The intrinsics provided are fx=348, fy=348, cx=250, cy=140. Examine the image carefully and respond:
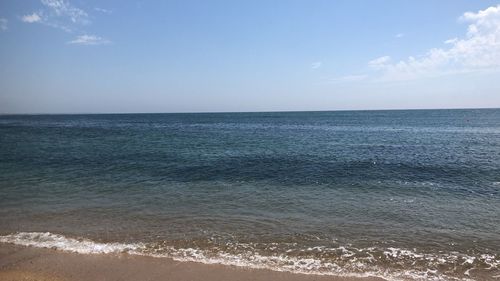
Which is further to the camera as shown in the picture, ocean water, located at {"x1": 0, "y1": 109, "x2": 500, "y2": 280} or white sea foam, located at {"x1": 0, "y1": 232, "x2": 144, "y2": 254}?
white sea foam, located at {"x1": 0, "y1": 232, "x2": 144, "y2": 254}

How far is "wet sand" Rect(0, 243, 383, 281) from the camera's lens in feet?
33.1

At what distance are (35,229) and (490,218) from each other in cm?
1949

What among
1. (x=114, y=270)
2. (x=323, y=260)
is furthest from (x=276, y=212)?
(x=114, y=270)

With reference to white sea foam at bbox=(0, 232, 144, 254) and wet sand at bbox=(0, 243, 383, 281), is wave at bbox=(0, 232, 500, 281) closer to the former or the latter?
white sea foam at bbox=(0, 232, 144, 254)

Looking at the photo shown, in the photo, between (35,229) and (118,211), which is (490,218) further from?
(35,229)

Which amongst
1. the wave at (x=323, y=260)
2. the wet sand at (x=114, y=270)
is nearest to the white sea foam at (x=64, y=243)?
the wave at (x=323, y=260)

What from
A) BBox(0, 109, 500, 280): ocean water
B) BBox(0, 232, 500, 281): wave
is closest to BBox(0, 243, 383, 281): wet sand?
BBox(0, 232, 500, 281): wave

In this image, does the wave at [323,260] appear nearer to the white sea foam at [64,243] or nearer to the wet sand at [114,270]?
the white sea foam at [64,243]

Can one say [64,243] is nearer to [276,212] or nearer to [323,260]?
[276,212]

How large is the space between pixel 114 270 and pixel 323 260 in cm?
653

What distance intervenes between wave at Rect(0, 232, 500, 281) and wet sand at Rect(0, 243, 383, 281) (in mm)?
351

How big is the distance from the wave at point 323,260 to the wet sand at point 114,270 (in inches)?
13.8

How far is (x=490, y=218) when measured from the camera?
50.8 ft

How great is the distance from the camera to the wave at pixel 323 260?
34.4 ft
